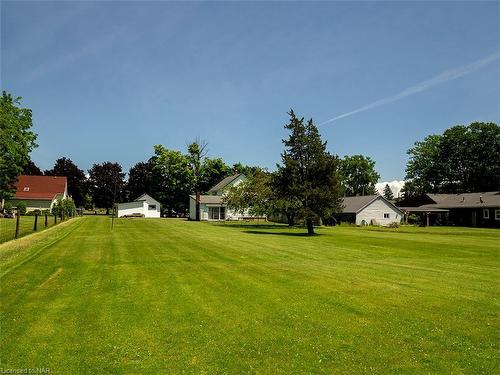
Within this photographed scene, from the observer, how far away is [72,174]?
9812 centimetres

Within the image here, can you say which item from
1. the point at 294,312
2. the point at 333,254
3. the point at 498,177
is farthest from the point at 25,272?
the point at 498,177

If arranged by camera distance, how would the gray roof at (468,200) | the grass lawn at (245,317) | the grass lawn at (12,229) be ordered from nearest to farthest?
the grass lawn at (245,317)
the grass lawn at (12,229)
the gray roof at (468,200)

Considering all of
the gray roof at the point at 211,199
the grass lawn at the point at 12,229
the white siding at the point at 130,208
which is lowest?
the grass lawn at the point at 12,229

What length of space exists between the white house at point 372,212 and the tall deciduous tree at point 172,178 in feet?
119

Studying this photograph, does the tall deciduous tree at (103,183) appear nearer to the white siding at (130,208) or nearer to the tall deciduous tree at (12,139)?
the white siding at (130,208)

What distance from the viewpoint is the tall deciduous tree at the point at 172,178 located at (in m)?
86.4

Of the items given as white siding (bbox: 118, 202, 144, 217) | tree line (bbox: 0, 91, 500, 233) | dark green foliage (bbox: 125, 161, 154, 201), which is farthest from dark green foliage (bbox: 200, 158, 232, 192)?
white siding (bbox: 118, 202, 144, 217)

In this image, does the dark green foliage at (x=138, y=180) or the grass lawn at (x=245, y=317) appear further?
the dark green foliage at (x=138, y=180)

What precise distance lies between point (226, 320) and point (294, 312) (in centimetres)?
165

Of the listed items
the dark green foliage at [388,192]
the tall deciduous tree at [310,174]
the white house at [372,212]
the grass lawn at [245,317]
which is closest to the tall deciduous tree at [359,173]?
the dark green foliage at [388,192]

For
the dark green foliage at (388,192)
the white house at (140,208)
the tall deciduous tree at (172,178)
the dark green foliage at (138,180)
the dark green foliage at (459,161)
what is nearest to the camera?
the white house at (140,208)

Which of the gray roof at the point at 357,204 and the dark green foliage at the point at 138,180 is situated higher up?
the dark green foliage at the point at 138,180

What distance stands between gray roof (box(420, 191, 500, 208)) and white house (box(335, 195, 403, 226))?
11.0m

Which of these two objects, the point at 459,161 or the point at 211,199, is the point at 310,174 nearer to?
the point at 211,199
